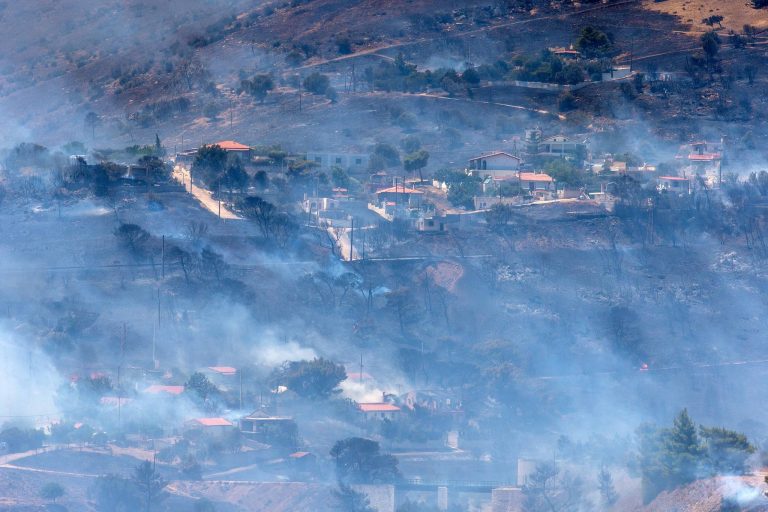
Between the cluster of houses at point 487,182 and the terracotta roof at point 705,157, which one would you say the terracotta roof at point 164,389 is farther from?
the terracotta roof at point 705,157

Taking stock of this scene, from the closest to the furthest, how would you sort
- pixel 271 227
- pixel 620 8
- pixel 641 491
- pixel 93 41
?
pixel 641 491 → pixel 271 227 → pixel 620 8 → pixel 93 41

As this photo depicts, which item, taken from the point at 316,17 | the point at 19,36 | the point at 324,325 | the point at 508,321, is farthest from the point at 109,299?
the point at 19,36

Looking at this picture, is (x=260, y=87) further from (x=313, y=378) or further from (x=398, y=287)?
(x=313, y=378)

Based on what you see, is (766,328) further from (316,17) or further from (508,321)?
(316,17)

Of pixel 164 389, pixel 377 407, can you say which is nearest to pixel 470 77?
pixel 377 407

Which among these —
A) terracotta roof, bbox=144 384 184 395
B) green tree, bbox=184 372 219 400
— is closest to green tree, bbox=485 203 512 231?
green tree, bbox=184 372 219 400

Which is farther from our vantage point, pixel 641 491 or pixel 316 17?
pixel 316 17

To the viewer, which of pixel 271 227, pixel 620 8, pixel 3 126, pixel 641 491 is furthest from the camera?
pixel 620 8
